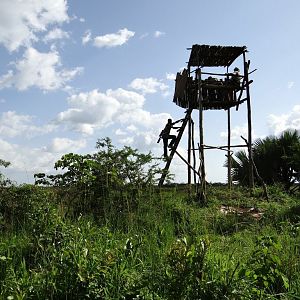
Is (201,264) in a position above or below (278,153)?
below

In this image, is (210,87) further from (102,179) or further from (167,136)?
(102,179)

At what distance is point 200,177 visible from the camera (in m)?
11.6

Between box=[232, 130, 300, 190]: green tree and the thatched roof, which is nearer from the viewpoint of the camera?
the thatched roof

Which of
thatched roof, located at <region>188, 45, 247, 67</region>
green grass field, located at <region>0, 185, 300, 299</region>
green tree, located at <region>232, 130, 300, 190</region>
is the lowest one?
green grass field, located at <region>0, 185, 300, 299</region>

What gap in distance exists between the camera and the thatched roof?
495 inches

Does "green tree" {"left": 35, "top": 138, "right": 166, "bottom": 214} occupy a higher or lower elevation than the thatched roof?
lower

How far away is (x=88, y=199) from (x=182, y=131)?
317 inches

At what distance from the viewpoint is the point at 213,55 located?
511 inches

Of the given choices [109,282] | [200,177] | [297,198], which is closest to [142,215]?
[109,282]

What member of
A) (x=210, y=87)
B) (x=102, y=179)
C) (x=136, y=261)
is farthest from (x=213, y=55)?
(x=136, y=261)

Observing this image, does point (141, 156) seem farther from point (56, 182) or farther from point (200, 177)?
point (200, 177)

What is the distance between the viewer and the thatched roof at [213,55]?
12.6 metres

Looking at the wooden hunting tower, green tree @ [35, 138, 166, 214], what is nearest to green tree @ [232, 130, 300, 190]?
the wooden hunting tower

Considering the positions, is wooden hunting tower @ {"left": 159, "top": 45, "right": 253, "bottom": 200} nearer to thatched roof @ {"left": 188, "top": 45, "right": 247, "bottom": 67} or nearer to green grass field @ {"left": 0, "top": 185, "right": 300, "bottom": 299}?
thatched roof @ {"left": 188, "top": 45, "right": 247, "bottom": 67}
